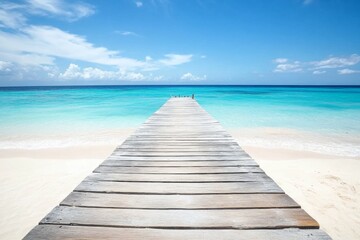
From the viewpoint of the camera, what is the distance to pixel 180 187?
2480 mm

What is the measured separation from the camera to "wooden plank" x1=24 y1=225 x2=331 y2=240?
166 cm

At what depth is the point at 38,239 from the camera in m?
1.63

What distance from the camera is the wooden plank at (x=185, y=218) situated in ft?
5.90

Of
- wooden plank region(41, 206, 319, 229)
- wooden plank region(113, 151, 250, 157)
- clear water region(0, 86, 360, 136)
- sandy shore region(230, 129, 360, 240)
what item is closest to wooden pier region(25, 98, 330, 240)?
wooden plank region(41, 206, 319, 229)

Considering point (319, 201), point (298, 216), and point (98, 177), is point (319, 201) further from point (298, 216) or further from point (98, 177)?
point (98, 177)

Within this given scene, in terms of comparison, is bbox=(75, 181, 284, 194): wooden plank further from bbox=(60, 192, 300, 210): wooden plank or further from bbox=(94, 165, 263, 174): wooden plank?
bbox=(94, 165, 263, 174): wooden plank

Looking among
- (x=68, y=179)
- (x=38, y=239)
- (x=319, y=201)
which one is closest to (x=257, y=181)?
(x=38, y=239)

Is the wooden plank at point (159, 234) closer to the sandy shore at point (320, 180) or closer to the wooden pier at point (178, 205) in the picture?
the wooden pier at point (178, 205)

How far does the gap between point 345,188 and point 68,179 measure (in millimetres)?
7182

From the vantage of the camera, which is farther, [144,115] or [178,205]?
[144,115]

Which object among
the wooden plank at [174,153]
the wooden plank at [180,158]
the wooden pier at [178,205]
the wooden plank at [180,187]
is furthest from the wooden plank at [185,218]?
the wooden plank at [174,153]

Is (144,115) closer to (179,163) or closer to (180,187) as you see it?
(179,163)

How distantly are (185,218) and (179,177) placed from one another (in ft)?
2.89

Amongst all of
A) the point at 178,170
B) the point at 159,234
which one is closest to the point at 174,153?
the point at 178,170
